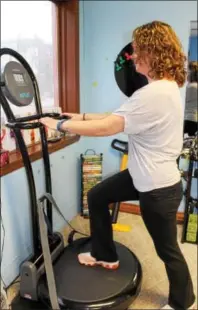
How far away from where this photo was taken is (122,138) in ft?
9.36

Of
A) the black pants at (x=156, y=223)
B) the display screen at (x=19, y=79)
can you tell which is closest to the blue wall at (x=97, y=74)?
the black pants at (x=156, y=223)

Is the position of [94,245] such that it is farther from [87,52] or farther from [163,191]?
[87,52]

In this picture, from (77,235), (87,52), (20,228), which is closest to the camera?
(20,228)

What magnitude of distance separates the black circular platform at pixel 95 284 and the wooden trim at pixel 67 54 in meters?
1.38

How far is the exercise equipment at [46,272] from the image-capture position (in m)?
1.58

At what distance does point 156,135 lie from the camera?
138cm

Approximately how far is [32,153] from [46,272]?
81 cm

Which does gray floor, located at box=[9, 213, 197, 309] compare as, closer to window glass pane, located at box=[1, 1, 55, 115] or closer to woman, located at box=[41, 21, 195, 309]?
woman, located at box=[41, 21, 195, 309]

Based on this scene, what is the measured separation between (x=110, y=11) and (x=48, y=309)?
2.31 meters

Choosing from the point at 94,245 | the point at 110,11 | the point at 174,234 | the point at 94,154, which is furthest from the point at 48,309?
the point at 110,11

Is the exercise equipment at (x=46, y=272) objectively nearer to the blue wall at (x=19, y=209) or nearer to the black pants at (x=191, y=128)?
the blue wall at (x=19, y=209)

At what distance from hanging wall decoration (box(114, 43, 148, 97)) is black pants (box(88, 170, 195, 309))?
120 cm

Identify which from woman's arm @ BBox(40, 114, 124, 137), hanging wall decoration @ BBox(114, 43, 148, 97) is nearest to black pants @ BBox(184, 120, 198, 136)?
hanging wall decoration @ BBox(114, 43, 148, 97)

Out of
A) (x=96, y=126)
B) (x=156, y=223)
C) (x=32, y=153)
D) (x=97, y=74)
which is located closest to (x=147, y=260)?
(x=156, y=223)
